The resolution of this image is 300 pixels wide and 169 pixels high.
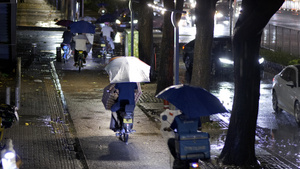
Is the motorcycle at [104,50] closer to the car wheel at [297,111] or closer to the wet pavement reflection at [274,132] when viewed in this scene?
the wet pavement reflection at [274,132]

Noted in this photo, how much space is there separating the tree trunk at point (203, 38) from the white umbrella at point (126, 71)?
2575mm

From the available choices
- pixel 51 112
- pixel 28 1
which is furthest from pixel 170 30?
pixel 28 1

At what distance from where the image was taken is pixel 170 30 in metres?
18.5

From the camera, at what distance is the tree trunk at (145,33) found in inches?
835

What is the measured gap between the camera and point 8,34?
2242 cm

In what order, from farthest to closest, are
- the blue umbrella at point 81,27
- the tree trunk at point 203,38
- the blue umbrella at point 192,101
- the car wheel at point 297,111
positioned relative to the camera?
the blue umbrella at point 81,27
the car wheel at point 297,111
the tree trunk at point 203,38
the blue umbrella at point 192,101

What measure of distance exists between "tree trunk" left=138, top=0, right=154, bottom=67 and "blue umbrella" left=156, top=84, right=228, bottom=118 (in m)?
12.3

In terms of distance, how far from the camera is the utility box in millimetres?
22047

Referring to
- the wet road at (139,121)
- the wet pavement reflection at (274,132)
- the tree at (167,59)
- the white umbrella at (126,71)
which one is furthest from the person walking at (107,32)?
the white umbrella at (126,71)

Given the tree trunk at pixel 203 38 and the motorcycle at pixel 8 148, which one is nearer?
the motorcycle at pixel 8 148

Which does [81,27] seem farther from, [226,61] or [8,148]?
[8,148]

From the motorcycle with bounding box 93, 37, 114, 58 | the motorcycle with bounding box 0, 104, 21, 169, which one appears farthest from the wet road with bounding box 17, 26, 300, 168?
the motorcycle with bounding box 93, 37, 114, 58

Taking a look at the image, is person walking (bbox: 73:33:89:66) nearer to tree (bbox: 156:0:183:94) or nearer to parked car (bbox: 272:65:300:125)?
tree (bbox: 156:0:183:94)

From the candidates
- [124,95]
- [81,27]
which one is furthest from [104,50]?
[124,95]
